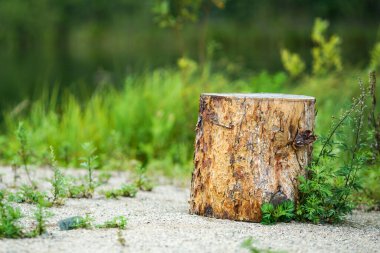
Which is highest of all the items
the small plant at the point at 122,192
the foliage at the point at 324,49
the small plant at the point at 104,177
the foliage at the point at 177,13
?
the foliage at the point at 177,13

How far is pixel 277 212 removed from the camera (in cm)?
370

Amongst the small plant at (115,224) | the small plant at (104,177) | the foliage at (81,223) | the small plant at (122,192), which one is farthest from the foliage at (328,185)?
the small plant at (104,177)

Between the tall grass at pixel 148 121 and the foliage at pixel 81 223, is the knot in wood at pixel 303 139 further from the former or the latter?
the tall grass at pixel 148 121

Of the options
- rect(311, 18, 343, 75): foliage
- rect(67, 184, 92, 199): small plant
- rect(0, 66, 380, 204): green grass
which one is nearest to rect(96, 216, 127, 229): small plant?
rect(67, 184, 92, 199): small plant

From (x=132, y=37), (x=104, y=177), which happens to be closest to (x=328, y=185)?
(x=104, y=177)

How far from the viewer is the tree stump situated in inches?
144

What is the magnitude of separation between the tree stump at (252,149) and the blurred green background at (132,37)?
728 cm

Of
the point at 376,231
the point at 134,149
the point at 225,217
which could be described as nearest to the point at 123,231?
the point at 225,217

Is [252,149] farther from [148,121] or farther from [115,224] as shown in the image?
[148,121]

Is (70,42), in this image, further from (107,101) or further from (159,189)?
(159,189)

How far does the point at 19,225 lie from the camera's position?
3.37 meters

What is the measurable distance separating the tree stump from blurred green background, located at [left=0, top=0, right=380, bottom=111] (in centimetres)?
728

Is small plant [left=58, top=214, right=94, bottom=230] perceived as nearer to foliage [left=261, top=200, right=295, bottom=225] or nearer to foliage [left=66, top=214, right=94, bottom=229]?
foliage [left=66, top=214, right=94, bottom=229]

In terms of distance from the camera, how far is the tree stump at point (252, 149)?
3.65 meters
